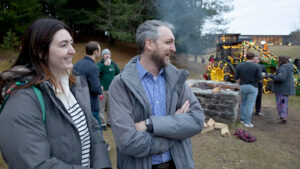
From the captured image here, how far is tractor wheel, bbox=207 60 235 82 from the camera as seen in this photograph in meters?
8.82

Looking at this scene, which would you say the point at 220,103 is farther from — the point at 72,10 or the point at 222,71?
the point at 72,10

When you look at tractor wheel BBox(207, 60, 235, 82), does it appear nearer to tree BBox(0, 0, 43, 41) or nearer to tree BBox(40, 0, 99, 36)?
tree BBox(40, 0, 99, 36)

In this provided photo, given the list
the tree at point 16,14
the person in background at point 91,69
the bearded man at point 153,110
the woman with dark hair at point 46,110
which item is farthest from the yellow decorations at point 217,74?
the tree at point 16,14

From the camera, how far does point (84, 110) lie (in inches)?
54.1

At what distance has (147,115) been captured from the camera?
1.57 meters

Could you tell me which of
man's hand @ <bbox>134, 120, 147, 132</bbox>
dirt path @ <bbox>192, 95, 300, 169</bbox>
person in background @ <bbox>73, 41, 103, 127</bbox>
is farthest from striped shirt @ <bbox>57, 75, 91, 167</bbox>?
dirt path @ <bbox>192, 95, 300, 169</bbox>

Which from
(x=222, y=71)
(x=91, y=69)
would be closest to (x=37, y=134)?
(x=91, y=69)

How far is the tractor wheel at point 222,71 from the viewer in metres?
8.82

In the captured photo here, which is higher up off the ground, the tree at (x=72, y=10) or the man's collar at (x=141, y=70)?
the tree at (x=72, y=10)

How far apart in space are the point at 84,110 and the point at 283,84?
18.7ft

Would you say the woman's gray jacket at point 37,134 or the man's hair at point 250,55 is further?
the man's hair at point 250,55

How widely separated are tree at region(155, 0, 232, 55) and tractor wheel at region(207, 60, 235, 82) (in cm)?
694

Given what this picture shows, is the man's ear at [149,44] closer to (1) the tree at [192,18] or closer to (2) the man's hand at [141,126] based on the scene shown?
(2) the man's hand at [141,126]

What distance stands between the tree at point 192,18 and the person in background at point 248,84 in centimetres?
1074
